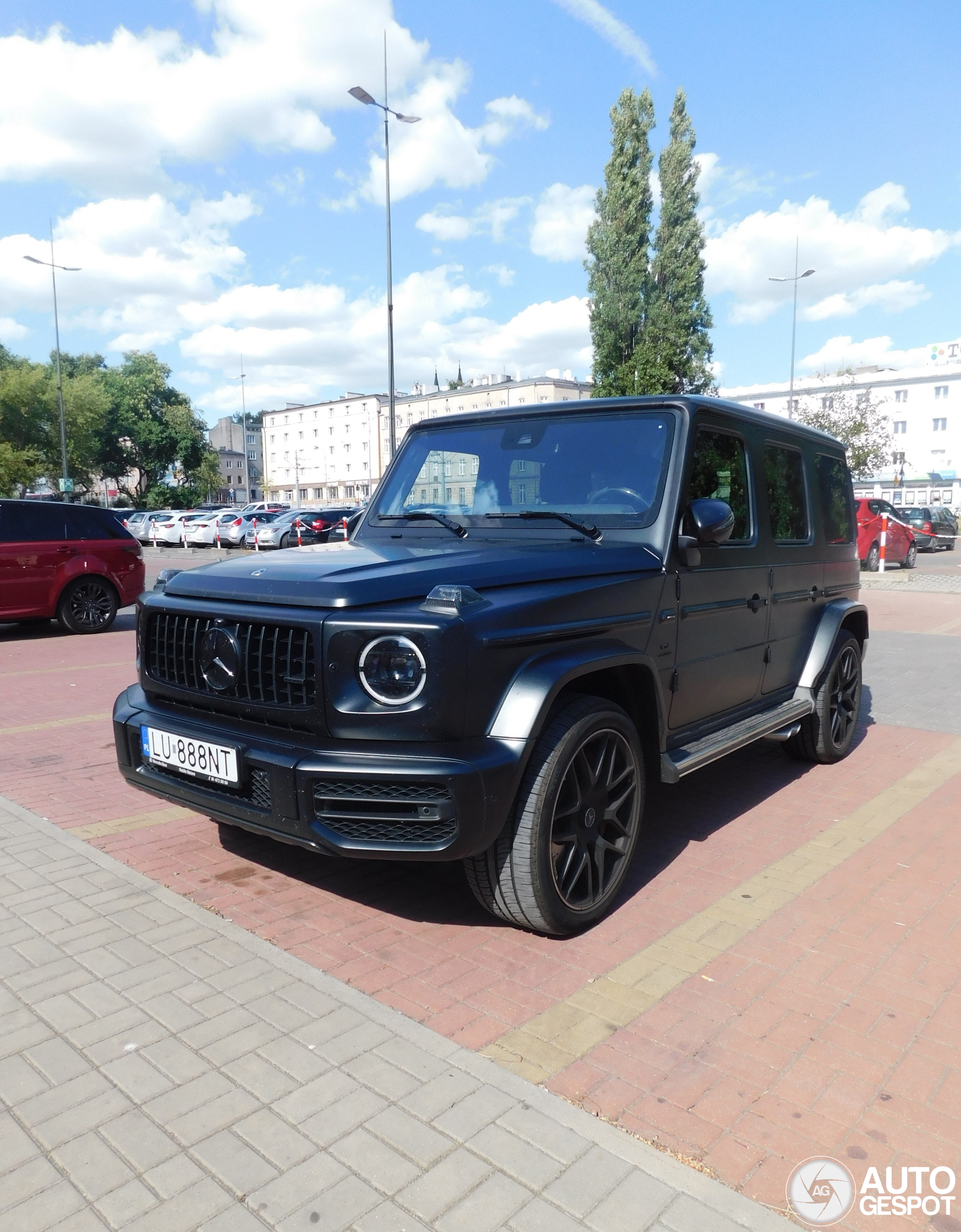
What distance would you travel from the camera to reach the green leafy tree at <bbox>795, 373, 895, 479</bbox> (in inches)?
1559

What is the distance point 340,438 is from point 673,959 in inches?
4641

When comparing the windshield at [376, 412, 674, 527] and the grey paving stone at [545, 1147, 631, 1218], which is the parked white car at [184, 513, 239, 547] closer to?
the windshield at [376, 412, 674, 527]

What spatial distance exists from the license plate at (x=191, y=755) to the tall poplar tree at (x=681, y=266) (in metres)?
37.3

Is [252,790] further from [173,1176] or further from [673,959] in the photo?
[673,959]

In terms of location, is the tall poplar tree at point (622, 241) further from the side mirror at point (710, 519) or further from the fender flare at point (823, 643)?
the side mirror at point (710, 519)

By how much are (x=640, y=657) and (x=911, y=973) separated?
1.42 meters

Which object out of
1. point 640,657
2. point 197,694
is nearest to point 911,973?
point 640,657

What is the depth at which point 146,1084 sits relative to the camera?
248 centimetres

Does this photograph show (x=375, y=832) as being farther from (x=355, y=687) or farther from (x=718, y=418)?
(x=718, y=418)

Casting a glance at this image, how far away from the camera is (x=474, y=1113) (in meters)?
2.34

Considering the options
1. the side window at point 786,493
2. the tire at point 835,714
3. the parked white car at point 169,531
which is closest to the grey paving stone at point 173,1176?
the side window at point 786,493

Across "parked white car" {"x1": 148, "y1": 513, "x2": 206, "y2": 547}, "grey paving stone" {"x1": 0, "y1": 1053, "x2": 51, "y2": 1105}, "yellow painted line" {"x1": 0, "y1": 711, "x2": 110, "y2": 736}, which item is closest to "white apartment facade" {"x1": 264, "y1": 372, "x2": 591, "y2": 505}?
"parked white car" {"x1": 148, "y1": 513, "x2": 206, "y2": 547}

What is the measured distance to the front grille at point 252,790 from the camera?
9.89 ft

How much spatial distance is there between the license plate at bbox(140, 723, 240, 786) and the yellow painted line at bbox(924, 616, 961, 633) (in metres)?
11.3
